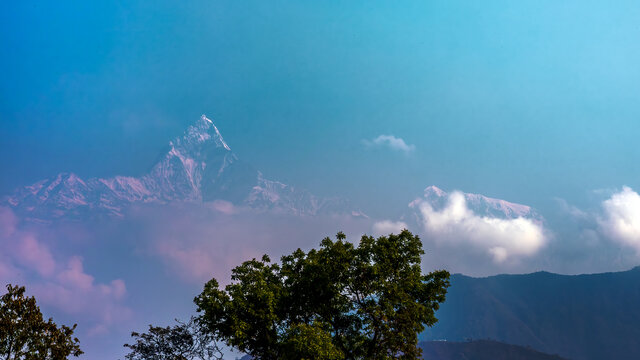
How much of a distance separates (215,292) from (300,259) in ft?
24.2

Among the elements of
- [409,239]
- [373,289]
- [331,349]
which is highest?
Result: [409,239]

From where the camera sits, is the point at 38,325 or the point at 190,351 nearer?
the point at 38,325

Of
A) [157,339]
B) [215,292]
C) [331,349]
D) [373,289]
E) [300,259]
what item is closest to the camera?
[331,349]

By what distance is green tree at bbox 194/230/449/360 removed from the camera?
28.8 meters

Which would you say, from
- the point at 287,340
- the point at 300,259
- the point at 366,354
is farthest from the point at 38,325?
the point at 366,354

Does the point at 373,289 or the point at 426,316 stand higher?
A: the point at 373,289

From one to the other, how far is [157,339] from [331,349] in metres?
23.0

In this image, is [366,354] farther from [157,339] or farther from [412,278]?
[157,339]

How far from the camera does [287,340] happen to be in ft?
87.2

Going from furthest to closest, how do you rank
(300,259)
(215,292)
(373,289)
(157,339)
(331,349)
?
(157,339) → (300,259) → (215,292) → (373,289) → (331,349)

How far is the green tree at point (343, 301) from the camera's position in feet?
94.3

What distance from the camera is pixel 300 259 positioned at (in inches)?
1383

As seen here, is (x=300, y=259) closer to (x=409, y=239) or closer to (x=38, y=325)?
(x=409, y=239)

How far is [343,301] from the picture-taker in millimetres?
31703
